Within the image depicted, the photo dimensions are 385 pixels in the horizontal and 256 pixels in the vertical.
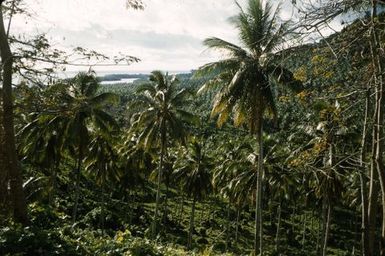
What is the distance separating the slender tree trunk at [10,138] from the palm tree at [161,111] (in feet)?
54.2

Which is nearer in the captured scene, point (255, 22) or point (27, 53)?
point (27, 53)

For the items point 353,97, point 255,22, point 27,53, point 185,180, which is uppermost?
point 255,22

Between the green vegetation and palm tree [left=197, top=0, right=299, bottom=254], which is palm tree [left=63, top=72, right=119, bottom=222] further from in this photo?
palm tree [left=197, top=0, right=299, bottom=254]

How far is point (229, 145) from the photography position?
43156 mm

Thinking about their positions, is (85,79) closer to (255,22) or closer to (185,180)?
(255,22)

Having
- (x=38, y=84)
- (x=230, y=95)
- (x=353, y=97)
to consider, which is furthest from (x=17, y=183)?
(x=230, y=95)

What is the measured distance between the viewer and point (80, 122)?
24641mm

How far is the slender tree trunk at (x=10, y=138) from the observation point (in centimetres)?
930

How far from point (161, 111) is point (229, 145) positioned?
1740 cm

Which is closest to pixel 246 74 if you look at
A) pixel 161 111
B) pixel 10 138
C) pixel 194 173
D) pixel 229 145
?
pixel 161 111

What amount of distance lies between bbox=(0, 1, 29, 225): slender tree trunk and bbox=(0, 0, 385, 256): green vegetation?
2cm

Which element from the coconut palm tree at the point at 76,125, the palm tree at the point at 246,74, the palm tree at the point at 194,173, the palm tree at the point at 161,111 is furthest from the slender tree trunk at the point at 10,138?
the palm tree at the point at 194,173

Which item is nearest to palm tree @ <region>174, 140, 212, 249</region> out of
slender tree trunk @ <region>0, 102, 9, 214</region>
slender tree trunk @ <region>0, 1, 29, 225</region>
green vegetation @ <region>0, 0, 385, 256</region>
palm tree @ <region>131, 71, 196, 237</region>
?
green vegetation @ <region>0, 0, 385, 256</region>

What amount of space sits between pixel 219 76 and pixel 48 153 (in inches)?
496
